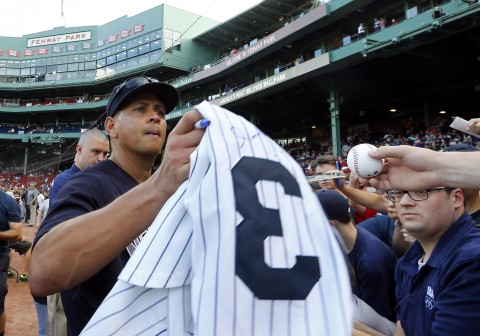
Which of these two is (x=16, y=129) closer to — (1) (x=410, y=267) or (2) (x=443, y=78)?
(2) (x=443, y=78)

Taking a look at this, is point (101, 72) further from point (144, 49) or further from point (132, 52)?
point (144, 49)

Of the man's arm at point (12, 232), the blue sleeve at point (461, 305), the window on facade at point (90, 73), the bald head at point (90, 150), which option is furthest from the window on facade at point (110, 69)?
the blue sleeve at point (461, 305)

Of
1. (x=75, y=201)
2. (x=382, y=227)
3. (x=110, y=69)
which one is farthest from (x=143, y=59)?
(x=75, y=201)

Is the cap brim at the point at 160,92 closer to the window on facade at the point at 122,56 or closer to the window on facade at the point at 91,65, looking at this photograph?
the window on facade at the point at 122,56

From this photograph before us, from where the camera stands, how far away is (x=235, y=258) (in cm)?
79

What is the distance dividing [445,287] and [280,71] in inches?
778

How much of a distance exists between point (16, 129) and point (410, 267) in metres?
39.5

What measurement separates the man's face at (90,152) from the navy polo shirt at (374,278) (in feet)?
9.45

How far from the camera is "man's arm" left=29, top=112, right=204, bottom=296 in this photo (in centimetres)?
99

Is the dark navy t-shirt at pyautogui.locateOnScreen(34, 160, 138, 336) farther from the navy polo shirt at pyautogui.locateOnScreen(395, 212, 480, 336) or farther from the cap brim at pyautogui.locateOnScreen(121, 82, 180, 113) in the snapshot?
the navy polo shirt at pyautogui.locateOnScreen(395, 212, 480, 336)

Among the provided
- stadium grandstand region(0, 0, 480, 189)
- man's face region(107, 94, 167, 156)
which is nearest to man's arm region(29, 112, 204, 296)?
man's face region(107, 94, 167, 156)

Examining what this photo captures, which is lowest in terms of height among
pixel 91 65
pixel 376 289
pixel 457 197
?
pixel 376 289

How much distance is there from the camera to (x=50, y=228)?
111 cm

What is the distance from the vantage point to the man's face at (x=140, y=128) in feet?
5.14
